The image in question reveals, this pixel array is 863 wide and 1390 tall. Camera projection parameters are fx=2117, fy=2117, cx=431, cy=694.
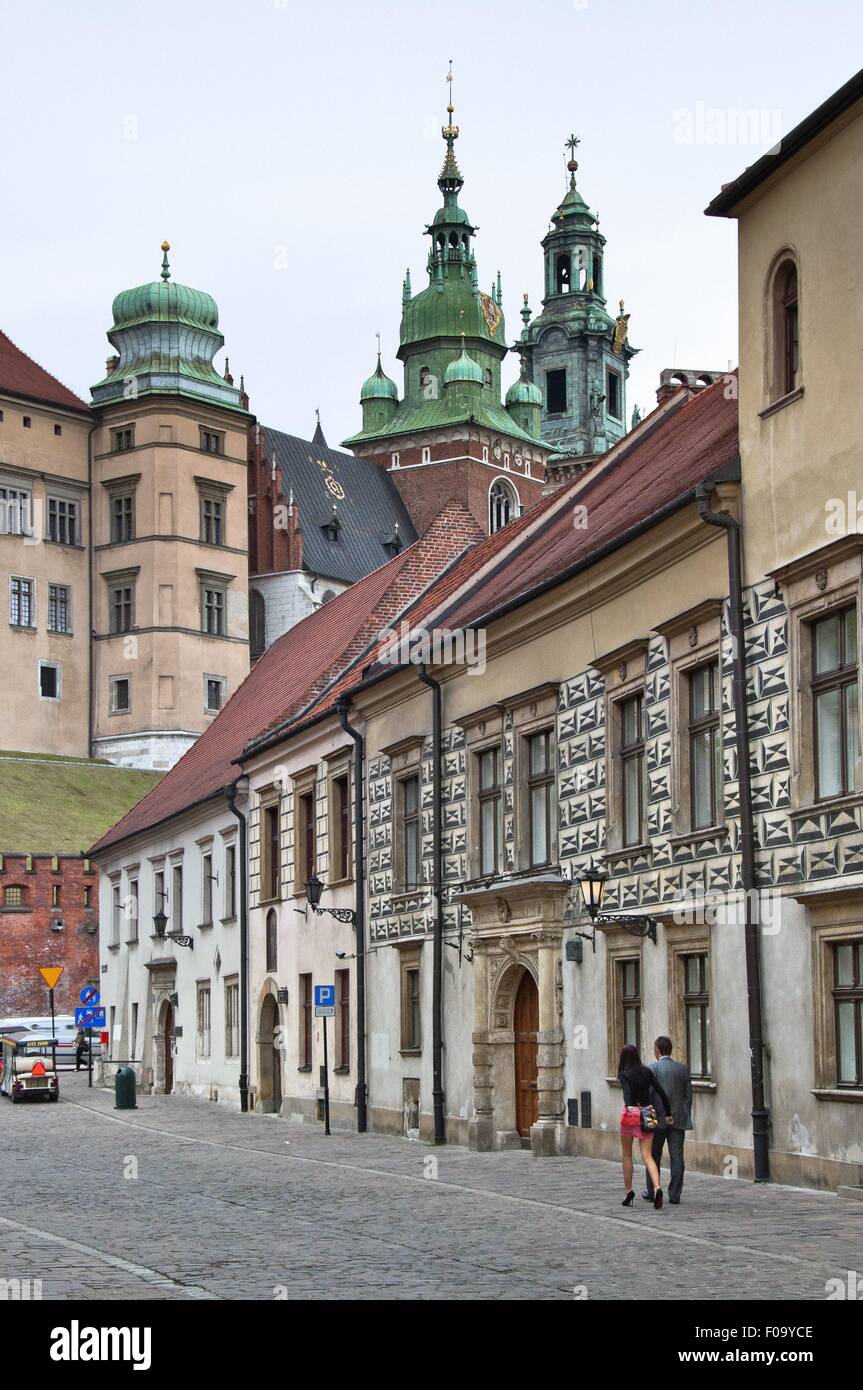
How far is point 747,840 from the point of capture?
1939cm

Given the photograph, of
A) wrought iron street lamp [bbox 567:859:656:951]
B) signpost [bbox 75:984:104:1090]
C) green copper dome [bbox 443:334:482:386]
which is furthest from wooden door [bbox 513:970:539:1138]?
green copper dome [bbox 443:334:482:386]

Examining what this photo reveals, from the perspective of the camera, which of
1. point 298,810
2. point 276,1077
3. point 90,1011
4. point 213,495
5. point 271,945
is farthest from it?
point 213,495

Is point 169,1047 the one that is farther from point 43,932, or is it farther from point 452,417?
point 452,417

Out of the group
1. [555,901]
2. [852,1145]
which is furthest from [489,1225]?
[555,901]

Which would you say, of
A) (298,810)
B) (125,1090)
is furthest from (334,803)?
(125,1090)

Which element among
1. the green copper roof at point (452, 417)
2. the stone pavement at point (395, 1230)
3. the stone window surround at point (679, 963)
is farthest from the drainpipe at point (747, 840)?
the green copper roof at point (452, 417)

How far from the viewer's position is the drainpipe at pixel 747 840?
19000 mm

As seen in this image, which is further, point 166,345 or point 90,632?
point 166,345

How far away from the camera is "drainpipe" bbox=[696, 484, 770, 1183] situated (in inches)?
748

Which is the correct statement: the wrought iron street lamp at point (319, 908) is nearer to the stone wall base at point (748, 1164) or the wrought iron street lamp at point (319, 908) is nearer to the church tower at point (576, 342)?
the stone wall base at point (748, 1164)

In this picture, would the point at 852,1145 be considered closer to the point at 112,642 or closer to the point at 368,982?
the point at 368,982

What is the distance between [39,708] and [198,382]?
15.7m

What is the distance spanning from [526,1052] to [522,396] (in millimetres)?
106742

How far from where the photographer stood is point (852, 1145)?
1756 cm
